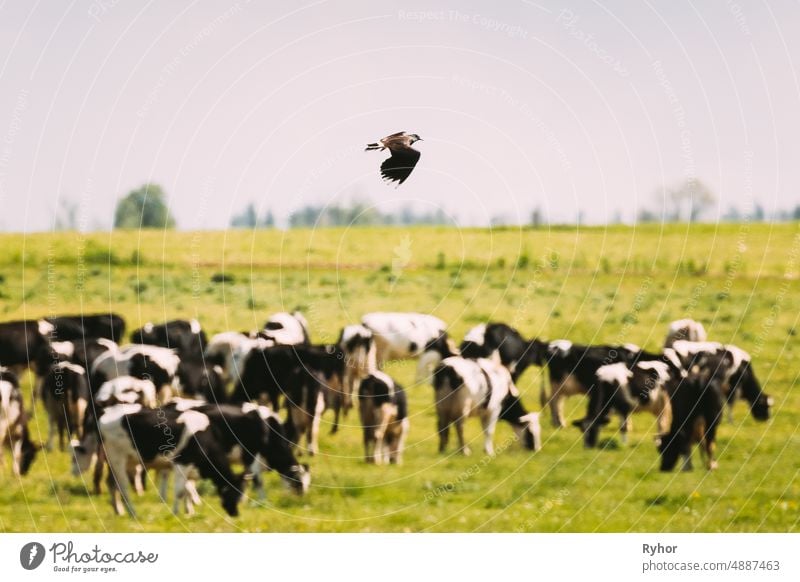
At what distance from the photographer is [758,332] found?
2841 cm

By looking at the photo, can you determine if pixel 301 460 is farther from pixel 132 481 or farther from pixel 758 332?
pixel 758 332

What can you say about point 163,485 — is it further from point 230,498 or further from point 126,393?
point 126,393

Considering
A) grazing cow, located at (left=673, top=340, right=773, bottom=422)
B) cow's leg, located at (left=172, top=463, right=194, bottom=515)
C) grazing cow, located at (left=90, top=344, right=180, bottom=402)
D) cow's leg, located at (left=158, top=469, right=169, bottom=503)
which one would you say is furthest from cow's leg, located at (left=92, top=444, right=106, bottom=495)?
grazing cow, located at (left=673, top=340, right=773, bottom=422)

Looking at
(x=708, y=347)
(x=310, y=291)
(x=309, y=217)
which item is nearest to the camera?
(x=708, y=347)

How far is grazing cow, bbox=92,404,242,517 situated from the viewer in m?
14.9

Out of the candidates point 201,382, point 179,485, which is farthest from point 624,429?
point 179,485

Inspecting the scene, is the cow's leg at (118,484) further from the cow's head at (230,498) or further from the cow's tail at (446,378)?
the cow's tail at (446,378)

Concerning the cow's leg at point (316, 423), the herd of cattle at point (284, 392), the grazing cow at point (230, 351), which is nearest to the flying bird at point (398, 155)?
the herd of cattle at point (284, 392)

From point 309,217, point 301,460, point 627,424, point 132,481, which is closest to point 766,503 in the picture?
point 627,424

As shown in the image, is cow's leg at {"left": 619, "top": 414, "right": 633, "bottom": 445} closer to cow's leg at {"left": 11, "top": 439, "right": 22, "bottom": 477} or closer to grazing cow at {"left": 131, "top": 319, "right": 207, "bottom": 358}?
grazing cow at {"left": 131, "top": 319, "right": 207, "bottom": 358}

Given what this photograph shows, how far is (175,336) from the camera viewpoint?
2247cm
